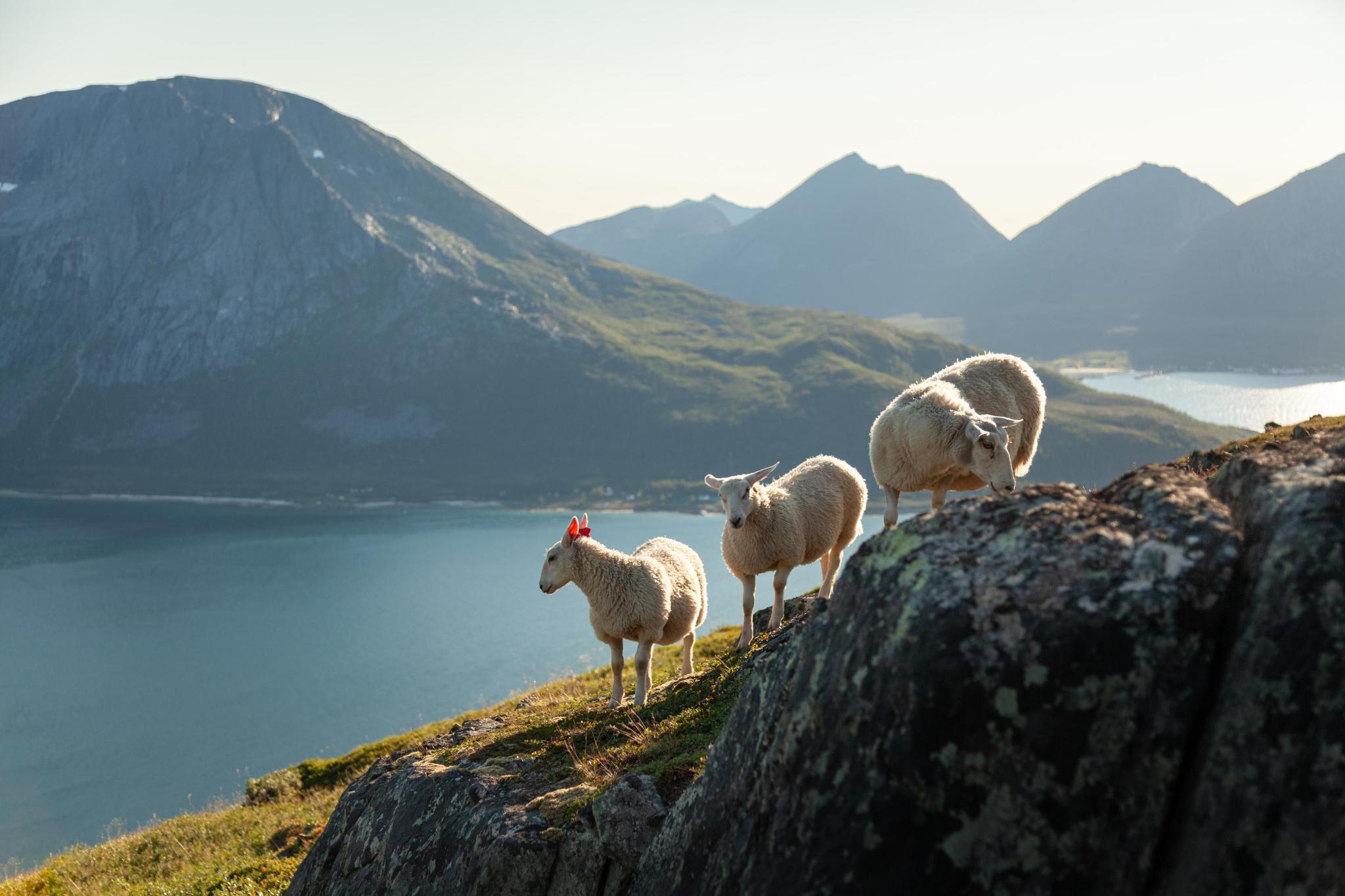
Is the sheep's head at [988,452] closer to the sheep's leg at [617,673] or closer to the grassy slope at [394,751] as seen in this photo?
the grassy slope at [394,751]

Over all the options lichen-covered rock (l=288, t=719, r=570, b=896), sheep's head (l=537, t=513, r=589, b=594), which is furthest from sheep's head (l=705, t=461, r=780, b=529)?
lichen-covered rock (l=288, t=719, r=570, b=896)

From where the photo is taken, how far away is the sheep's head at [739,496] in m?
15.9

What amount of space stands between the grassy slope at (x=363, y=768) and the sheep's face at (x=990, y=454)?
4561 mm

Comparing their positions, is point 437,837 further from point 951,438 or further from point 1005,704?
point 951,438

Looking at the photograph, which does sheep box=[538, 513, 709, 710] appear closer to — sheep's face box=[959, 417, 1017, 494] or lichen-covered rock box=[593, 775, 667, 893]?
sheep's face box=[959, 417, 1017, 494]

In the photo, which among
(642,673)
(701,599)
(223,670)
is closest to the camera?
(642,673)

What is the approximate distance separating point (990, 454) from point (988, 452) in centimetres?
4

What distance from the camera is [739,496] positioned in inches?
636

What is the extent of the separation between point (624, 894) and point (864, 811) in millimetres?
3707

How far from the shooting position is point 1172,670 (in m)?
5.35

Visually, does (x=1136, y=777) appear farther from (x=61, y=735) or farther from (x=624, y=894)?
(x=61, y=735)

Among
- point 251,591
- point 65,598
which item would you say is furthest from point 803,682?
point 65,598

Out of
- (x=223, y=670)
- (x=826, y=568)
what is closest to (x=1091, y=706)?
(x=826, y=568)

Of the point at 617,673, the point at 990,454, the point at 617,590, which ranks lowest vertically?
the point at 617,673
